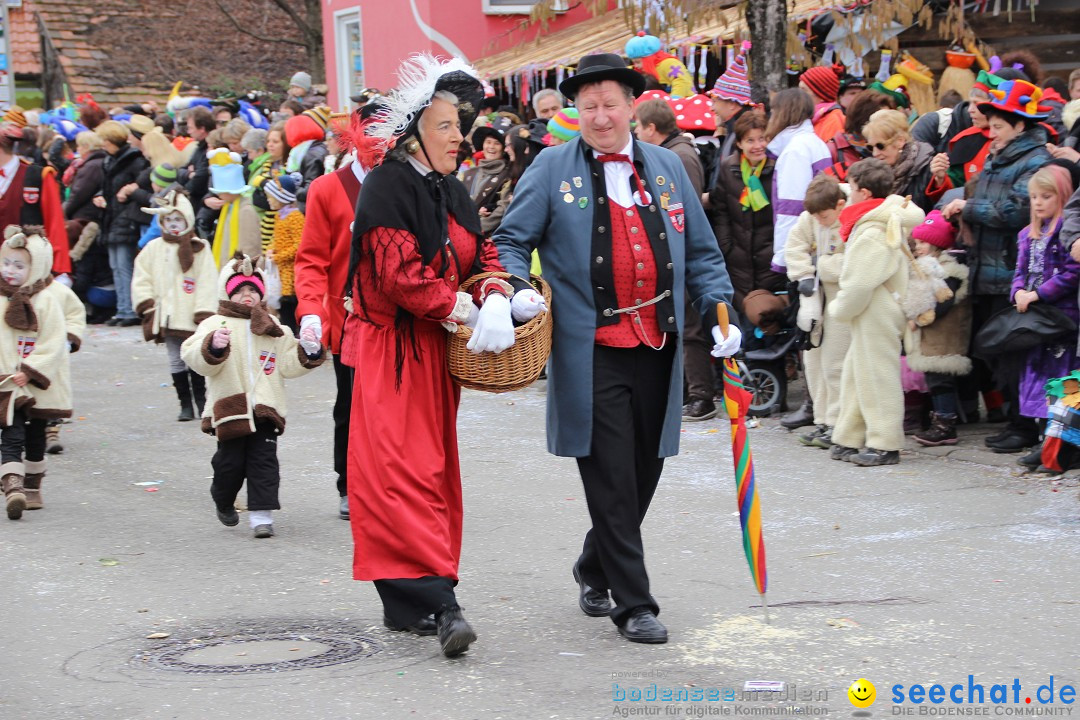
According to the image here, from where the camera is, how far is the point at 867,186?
27.8 ft

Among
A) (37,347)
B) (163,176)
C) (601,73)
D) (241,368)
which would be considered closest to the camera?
(601,73)

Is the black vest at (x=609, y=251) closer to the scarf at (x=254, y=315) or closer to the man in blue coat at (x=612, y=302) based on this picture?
the man in blue coat at (x=612, y=302)

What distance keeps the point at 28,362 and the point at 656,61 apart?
7.48m

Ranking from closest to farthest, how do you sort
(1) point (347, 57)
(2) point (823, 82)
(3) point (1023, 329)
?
(3) point (1023, 329), (2) point (823, 82), (1) point (347, 57)

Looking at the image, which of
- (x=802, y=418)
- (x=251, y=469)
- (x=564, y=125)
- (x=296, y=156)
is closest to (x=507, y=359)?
(x=251, y=469)

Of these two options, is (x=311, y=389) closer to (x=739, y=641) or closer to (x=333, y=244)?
(x=333, y=244)

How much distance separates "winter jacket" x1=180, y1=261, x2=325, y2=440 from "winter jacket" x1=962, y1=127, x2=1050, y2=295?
13.4ft

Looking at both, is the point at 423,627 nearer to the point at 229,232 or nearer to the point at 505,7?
the point at 229,232

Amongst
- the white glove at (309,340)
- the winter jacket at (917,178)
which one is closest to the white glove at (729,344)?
the white glove at (309,340)

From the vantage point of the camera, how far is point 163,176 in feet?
49.6

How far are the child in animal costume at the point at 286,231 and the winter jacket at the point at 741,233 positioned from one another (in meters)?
3.14

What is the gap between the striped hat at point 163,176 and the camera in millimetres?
15102

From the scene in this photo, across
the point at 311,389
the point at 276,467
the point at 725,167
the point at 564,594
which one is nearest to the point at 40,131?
the point at 311,389

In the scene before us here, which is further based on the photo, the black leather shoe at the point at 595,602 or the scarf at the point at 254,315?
the scarf at the point at 254,315
